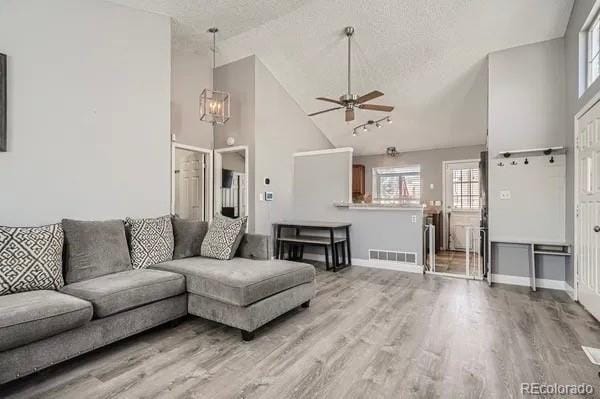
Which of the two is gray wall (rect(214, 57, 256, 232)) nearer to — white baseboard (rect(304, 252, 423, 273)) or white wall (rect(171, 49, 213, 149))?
white wall (rect(171, 49, 213, 149))

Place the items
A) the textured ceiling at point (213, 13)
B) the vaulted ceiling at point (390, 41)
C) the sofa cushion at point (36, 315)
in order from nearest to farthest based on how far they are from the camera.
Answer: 1. the sofa cushion at point (36, 315)
2. the textured ceiling at point (213, 13)
3. the vaulted ceiling at point (390, 41)

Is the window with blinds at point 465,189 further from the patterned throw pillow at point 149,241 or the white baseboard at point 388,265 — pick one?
the patterned throw pillow at point 149,241

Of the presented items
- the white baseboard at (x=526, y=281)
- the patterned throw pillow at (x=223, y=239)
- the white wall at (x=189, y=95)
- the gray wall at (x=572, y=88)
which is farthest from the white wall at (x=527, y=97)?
the white wall at (x=189, y=95)

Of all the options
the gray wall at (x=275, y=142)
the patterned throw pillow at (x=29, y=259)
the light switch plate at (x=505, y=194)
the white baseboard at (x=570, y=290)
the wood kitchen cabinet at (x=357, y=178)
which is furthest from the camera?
the wood kitchen cabinet at (x=357, y=178)

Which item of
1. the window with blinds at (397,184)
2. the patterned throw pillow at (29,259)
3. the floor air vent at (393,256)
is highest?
the window with blinds at (397,184)

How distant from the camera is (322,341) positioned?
8.05ft

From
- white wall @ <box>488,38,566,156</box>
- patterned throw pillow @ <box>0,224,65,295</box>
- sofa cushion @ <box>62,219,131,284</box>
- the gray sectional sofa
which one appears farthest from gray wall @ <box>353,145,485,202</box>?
patterned throw pillow @ <box>0,224,65,295</box>

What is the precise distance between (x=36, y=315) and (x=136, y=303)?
64 centimetres

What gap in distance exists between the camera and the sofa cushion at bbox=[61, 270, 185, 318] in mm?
2213

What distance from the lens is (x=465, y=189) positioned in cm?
709

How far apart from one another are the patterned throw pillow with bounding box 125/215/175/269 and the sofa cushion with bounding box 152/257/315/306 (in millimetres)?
142

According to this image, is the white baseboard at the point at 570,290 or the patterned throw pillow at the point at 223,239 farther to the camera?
the white baseboard at the point at 570,290

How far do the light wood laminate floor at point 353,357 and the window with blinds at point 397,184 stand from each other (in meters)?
4.56

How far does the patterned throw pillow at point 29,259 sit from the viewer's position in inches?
86.9
